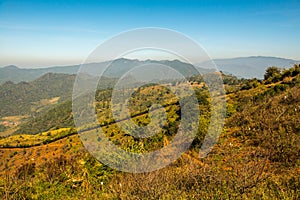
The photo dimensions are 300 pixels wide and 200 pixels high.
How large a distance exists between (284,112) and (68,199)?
36.3 feet

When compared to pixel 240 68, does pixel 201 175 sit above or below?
below

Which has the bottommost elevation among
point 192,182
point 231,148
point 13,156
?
point 13,156

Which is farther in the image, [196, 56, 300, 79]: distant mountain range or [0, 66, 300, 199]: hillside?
[196, 56, 300, 79]: distant mountain range

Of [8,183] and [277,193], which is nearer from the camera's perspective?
[277,193]

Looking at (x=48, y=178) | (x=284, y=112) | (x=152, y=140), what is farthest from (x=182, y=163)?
(x=284, y=112)

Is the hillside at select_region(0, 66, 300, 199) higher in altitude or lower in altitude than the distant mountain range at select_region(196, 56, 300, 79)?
lower

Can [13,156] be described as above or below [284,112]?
below

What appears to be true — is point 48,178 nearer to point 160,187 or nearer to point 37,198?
point 37,198

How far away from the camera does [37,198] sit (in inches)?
253

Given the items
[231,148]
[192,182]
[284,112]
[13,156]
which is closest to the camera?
[192,182]

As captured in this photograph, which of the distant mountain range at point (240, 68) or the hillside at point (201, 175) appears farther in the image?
the distant mountain range at point (240, 68)

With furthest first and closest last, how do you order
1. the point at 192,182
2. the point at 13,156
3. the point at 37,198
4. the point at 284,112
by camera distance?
1. the point at 13,156
2. the point at 284,112
3. the point at 37,198
4. the point at 192,182

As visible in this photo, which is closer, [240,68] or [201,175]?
[201,175]

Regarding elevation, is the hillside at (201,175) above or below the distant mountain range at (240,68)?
below
